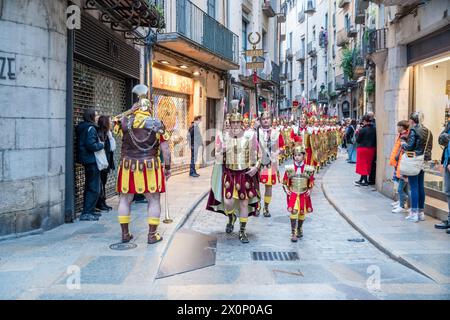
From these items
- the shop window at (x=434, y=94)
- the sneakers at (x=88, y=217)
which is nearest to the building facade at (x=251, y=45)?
the shop window at (x=434, y=94)

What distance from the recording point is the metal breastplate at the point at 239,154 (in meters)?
6.95

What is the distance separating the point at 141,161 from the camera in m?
6.46

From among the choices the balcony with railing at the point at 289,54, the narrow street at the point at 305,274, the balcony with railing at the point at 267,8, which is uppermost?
the balcony with railing at the point at 289,54

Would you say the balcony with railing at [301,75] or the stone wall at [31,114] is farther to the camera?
the balcony with railing at [301,75]

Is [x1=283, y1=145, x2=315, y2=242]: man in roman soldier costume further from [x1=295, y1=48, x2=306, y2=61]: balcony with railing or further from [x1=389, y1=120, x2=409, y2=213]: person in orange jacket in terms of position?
[x1=295, y1=48, x2=306, y2=61]: balcony with railing

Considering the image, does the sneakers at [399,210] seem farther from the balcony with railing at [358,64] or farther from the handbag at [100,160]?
the balcony with railing at [358,64]

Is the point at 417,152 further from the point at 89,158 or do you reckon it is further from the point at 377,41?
the point at 89,158

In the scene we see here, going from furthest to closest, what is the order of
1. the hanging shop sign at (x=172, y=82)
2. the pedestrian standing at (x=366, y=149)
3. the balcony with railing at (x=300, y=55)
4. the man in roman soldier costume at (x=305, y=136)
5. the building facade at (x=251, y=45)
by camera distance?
the balcony with railing at (x=300, y=55)
the building facade at (x=251, y=45)
the man in roman soldier costume at (x=305, y=136)
the hanging shop sign at (x=172, y=82)
the pedestrian standing at (x=366, y=149)

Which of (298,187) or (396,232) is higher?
(298,187)

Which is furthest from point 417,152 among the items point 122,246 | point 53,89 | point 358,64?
point 358,64

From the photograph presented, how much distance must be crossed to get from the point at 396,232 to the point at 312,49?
40.7 meters

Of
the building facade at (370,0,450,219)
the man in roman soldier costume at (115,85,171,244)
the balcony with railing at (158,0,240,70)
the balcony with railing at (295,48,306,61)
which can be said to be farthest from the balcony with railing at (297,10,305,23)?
the man in roman soldier costume at (115,85,171,244)

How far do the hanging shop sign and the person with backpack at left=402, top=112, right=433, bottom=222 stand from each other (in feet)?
24.5

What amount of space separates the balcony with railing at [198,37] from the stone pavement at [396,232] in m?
5.73
